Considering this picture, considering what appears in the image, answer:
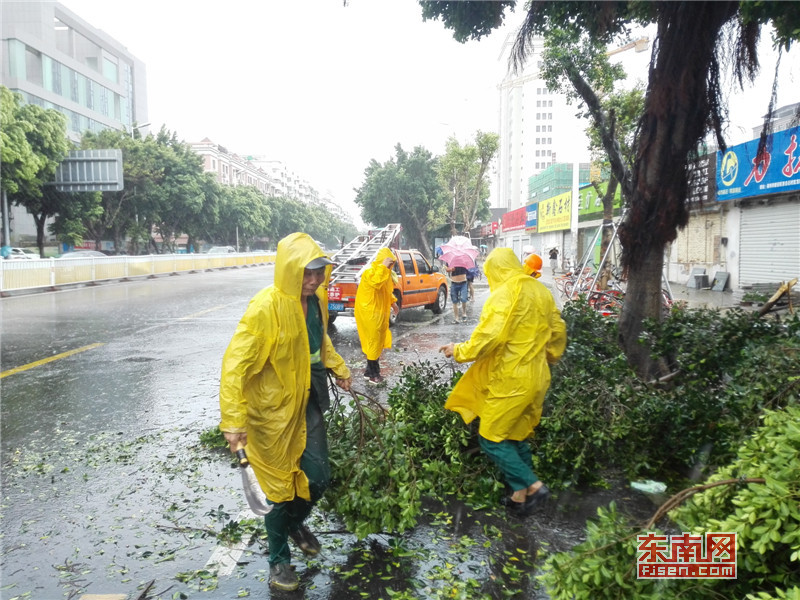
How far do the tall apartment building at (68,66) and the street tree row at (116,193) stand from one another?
5.94m

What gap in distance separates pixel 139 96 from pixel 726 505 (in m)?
77.6

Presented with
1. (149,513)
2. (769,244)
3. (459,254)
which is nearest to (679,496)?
(149,513)

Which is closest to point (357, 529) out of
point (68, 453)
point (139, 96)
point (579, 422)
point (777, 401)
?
point (579, 422)

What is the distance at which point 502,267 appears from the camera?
147 inches

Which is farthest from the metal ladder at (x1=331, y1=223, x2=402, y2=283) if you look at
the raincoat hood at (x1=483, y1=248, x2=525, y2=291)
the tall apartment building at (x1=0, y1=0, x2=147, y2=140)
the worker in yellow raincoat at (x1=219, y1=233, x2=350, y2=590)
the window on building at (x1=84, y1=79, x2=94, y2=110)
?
the window on building at (x1=84, y1=79, x2=94, y2=110)

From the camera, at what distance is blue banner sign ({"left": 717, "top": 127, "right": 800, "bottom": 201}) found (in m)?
15.8

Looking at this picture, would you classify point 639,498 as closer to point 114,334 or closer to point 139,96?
point 114,334

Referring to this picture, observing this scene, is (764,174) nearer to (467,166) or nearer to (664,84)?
(664,84)

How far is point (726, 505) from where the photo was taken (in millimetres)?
2188

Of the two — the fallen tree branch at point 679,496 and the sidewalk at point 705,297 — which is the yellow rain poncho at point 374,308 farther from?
the sidewalk at point 705,297

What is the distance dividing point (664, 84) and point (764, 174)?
14972mm

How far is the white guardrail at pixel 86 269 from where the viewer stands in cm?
1886

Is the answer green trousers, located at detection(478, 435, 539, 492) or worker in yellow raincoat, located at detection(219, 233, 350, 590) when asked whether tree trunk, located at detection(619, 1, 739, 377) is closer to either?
green trousers, located at detection(478, 435, 539, 492)

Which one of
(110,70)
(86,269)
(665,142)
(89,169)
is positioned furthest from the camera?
(110,70)
